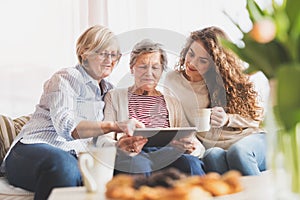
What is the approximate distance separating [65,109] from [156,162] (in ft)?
1.57

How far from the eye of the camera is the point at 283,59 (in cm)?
123

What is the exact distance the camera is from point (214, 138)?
2574 mm

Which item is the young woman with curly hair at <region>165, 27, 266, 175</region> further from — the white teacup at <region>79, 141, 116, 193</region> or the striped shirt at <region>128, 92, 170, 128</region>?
the white teacup at <region>79, 141, 116, 193</region>

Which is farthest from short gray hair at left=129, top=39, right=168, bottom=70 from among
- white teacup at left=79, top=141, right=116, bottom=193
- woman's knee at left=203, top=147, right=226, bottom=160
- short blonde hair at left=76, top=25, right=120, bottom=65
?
white teacup at left=79, top=141, right=116, bottom=193

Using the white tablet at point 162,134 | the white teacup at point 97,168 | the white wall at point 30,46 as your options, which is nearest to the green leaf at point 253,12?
the white teacup at point 97,168

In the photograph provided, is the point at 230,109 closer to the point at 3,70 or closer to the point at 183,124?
the point at 183,124

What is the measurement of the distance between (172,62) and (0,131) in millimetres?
967

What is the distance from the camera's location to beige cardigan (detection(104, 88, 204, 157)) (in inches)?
98.8

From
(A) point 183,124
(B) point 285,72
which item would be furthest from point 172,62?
(B) point 285,72

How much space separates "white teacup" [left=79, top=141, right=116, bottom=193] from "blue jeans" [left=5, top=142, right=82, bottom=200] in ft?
2.11

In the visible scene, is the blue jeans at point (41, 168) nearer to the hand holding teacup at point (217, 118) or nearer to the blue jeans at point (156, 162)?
the blue jeans at point (156, 162)

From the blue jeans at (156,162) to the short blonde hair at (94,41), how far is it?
52cm

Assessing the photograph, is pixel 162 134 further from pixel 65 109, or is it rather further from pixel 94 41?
pixel 94 41

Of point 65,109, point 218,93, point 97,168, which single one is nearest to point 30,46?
point 65,109
